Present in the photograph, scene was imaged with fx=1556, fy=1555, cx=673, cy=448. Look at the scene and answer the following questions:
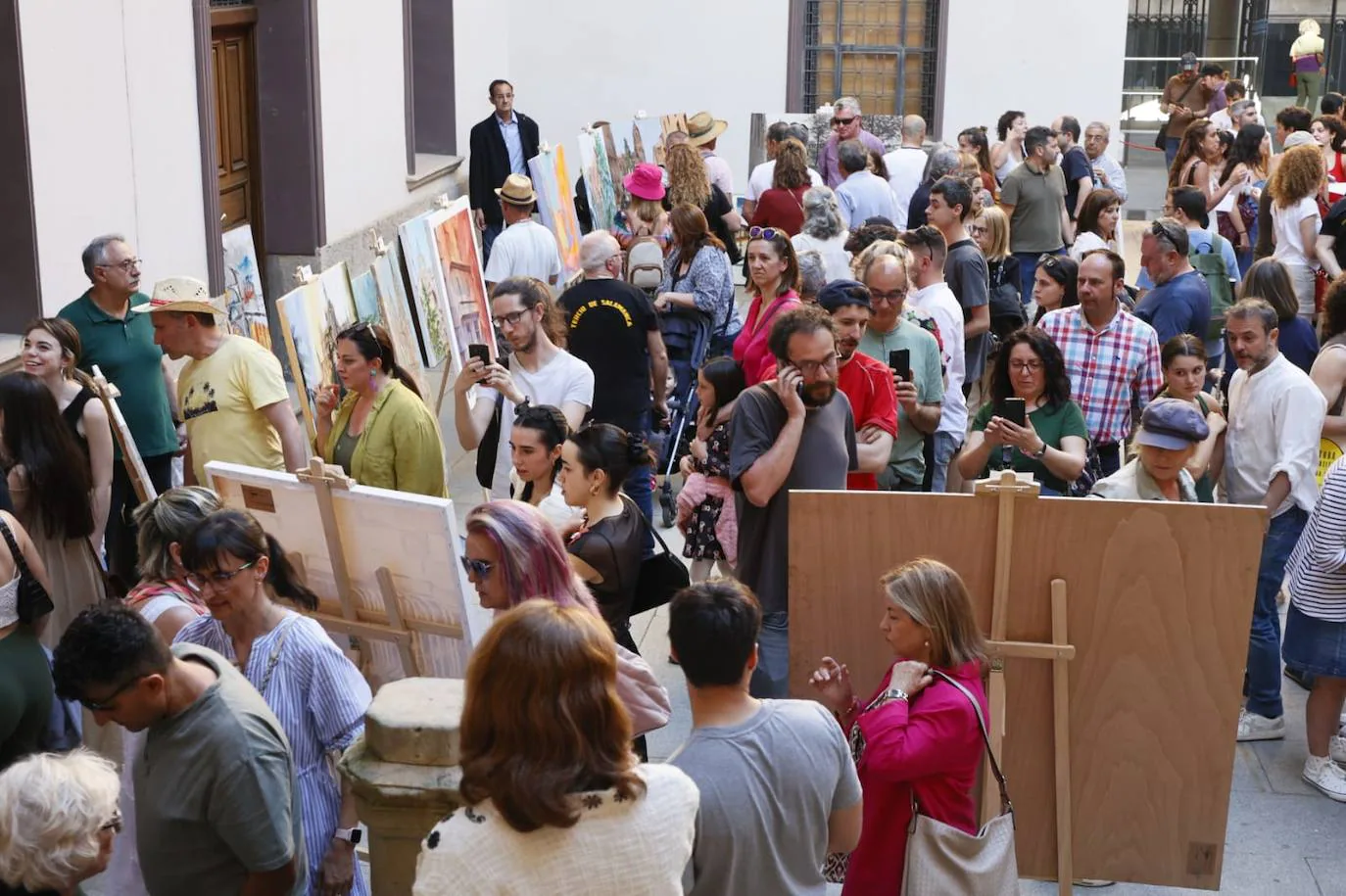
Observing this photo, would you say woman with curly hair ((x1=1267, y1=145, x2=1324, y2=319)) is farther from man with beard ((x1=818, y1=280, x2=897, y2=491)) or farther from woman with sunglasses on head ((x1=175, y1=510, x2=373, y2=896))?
woman with sunglasses on head ((x1=175, y1=510, x2=373, y2=896))

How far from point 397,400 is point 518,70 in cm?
1568

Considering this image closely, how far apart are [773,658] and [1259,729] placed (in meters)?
2.30

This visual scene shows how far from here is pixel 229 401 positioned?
6.42m

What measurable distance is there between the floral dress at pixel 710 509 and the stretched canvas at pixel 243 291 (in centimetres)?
371

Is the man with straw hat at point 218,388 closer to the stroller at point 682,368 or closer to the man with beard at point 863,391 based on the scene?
the man with beard at point 863,391

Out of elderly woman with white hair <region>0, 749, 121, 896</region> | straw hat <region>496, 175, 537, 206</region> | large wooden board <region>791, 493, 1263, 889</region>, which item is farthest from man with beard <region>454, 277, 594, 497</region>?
straw hat <region>496, 175, 537, 206</region>

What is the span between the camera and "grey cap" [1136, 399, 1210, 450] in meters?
5.46

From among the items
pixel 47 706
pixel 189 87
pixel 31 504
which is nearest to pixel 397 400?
pixel 31 504

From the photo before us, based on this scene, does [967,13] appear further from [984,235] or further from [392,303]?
[392,303]

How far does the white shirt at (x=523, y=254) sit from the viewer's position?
10.6m

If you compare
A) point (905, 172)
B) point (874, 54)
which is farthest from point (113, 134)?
point (874, 54)

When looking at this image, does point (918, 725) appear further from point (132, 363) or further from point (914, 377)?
point (132, 363)

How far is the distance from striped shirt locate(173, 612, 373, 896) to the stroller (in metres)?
5.42

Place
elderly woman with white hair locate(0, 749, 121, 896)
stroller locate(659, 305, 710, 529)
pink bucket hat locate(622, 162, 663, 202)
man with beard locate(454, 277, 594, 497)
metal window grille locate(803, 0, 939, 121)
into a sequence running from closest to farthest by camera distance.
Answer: elderly woman with white hair locate(0, 749, 121, 896) < man with beard locate(454, 277, 594, 497) < stroller locate(659, 305, 710, 529) < pink bucket hat locate(622, 162, 663, 202) < metal window grille locate(803, 0, 939, 121)
